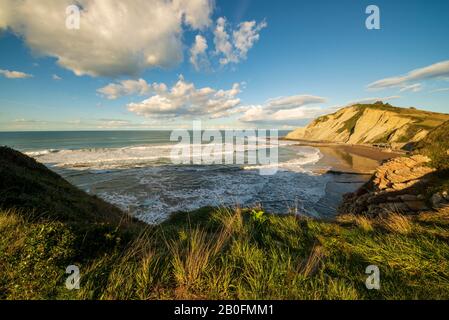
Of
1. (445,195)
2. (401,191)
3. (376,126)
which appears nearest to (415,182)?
(401,191)

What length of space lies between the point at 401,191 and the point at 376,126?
217ft

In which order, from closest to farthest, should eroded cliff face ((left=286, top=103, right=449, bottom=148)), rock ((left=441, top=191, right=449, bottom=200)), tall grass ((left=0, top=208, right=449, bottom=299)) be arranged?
tall grass ((left=0, top=208, right=449, bottom=299)), rock ((left=441, top=191, right=449, bottom=200)), eroded cliff face ((left=286, top=103, right=449, bottom=148))

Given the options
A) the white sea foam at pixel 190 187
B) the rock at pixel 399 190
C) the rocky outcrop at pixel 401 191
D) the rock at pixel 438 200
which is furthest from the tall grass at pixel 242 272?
the white sea foam at pixel 190 187

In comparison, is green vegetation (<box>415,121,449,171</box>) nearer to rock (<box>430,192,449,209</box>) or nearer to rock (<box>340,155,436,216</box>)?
rock (<box>340,155,436,216</box>)

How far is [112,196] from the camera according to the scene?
1684cm

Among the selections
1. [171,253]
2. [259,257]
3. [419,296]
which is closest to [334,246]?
[419,296]

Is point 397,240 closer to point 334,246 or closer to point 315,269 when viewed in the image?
point 334,246

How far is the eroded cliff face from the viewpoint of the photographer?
160ft

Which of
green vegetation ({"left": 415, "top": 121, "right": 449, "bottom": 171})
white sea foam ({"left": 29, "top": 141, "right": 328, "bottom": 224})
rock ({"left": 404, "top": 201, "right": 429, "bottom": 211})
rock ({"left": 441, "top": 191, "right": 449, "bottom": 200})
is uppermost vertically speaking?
green vegetation ({"left": 415, "top": 121, "right": 449, "bottom": 171})

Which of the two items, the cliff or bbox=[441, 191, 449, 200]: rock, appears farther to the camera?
the cliff

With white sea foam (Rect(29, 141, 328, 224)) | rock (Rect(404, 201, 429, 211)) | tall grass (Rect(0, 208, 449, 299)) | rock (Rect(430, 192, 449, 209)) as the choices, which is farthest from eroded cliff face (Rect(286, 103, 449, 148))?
tall grass (Rect(0, 208, 449, 299))

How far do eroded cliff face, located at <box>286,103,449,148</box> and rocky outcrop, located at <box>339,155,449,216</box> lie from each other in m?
29.8

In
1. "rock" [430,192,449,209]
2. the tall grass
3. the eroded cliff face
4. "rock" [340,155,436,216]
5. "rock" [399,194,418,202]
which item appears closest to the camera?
the tall grass

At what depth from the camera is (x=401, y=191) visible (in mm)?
9875
